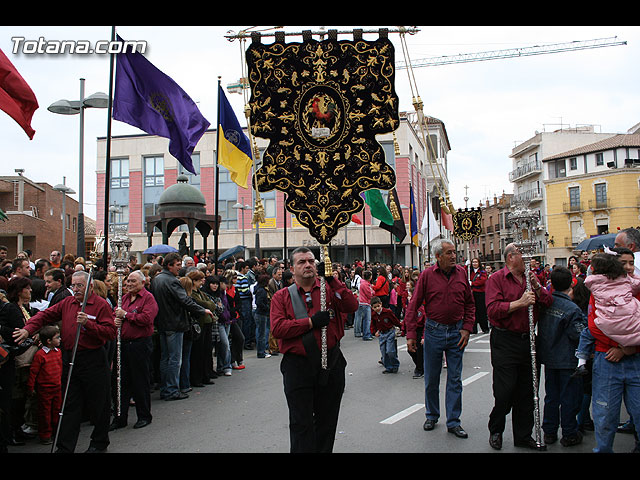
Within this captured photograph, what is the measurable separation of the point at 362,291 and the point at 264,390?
5578 mm

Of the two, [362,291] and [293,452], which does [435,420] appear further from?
[362,291]

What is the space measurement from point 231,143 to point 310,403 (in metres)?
8.56

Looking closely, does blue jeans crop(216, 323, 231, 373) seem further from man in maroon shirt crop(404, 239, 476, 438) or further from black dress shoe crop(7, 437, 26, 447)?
man in maroon shirt crop(404, 239, 476, 438)

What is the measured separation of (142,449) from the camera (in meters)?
5.93

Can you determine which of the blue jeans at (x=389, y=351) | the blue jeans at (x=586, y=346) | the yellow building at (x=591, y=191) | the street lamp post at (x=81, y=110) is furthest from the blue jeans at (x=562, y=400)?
the yellow building at (x=591, y=191)

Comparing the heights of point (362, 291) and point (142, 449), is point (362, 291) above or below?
above

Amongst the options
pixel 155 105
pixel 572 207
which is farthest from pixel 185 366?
pixel 572 207

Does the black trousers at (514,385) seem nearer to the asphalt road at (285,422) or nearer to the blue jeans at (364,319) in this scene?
the asphalt road at (285,422)

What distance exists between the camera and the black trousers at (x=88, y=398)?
5.41 metres

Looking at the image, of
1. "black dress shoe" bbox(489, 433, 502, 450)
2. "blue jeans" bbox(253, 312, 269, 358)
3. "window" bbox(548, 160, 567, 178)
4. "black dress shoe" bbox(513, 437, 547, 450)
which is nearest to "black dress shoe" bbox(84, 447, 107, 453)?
"black dress shoe" bbox(489, 433, 502, 450)

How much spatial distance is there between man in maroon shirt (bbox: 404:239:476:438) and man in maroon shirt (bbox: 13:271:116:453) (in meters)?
3.44

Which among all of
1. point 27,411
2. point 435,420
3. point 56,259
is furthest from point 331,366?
point 56,259

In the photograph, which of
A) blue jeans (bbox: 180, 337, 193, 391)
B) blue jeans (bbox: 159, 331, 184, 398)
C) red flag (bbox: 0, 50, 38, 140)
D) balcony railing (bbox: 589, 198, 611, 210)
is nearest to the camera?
red flag (bbox: 0, 50, 38, 140)

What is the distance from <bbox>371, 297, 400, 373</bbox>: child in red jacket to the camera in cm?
927
